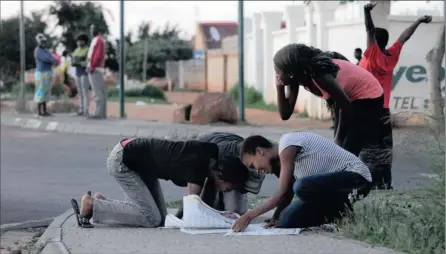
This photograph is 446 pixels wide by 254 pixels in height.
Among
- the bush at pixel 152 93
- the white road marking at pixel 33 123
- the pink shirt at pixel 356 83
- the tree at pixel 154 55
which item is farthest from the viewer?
the tree at pixel 154 55

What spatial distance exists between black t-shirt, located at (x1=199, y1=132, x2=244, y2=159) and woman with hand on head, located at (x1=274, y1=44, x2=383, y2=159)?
0.65 metres

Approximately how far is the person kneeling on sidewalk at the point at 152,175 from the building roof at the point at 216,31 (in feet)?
195

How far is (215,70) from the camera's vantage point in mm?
41719

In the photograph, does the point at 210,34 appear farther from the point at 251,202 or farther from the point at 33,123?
the point at 251,202

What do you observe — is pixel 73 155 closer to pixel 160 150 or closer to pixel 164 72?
pixel 160 150

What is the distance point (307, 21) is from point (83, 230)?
1657cm

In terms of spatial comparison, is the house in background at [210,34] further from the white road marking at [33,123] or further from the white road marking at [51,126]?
the white road marking at [51,126]

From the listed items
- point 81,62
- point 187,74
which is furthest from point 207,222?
point 187,74

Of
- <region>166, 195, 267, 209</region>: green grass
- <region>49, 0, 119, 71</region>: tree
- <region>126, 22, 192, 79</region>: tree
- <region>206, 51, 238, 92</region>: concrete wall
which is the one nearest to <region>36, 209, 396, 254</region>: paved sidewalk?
<region>166, 195, 267, 209</region>: green grass

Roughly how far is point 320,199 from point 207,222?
894 mm

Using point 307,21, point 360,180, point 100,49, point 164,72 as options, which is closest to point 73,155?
point 100,49

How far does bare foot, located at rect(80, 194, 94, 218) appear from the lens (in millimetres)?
7246

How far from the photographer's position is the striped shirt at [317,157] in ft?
21.5

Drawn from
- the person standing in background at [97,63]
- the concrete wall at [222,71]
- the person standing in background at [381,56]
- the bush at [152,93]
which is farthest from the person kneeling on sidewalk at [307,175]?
the concrete wall at [222,71]
